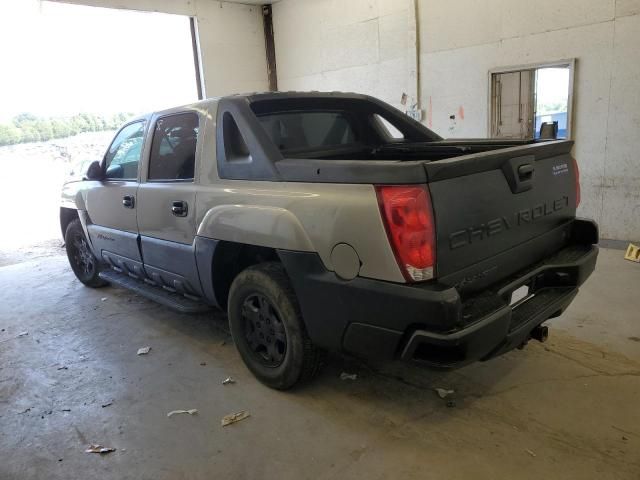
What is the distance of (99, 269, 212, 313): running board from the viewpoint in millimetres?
3395

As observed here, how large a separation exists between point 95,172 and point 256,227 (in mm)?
2397

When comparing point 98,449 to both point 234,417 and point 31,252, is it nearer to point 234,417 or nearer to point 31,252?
point 234,417

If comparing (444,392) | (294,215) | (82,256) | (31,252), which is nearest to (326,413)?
(444,392)

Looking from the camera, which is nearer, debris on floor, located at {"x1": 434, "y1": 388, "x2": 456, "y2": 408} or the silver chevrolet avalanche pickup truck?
the silver chevrolet avalanche pickup truck

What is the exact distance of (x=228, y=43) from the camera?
373 inches

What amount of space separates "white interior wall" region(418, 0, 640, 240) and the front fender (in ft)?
16.6

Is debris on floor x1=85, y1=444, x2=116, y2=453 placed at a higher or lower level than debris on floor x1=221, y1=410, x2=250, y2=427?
lower

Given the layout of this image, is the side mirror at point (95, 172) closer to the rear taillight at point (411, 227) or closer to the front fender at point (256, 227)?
the front fender at point (256, 227)

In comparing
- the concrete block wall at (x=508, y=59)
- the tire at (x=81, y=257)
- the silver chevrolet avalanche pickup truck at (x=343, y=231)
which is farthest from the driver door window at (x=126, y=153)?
the concrete block wall at (x=508, y=59)

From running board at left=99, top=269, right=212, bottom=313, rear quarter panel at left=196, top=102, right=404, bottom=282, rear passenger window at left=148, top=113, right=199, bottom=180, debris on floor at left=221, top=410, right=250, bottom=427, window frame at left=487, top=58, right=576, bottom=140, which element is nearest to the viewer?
rear quarter panel at left=196, top=102, right=404, bottom=282

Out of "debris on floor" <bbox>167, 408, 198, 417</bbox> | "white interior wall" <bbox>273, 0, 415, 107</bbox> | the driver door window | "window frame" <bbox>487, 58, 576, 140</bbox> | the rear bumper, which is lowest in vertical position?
"debris on floor" <bbox>167, 408, 198, 417</bbox>

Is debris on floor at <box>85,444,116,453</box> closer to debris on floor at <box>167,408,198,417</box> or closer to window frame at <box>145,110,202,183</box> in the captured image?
debris on floor at <box>167,408,198,417</box>

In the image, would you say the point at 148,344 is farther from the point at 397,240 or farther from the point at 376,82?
the point at 376,82

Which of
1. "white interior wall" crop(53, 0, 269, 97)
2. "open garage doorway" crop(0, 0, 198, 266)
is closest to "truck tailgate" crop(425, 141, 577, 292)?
"open garage doorway" crop(0, 0, 198, 266)
